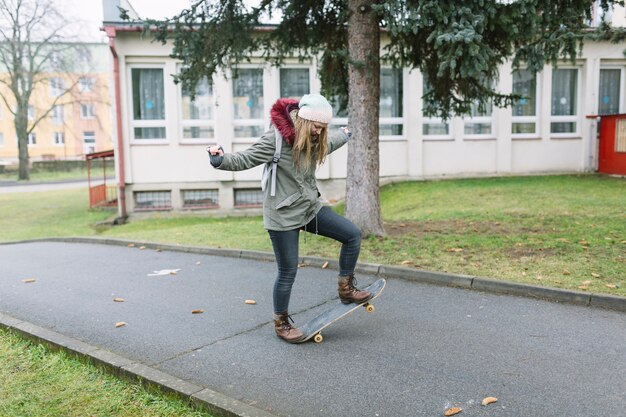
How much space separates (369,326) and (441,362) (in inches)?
41.9

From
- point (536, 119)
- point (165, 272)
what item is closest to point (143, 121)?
point (165, 272)

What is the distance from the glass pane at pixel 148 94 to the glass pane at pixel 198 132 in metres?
0.93

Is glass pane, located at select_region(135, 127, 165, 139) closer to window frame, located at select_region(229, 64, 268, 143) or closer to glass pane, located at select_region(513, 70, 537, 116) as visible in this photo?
window frame, located at select_region(229, 64, 268, 143)

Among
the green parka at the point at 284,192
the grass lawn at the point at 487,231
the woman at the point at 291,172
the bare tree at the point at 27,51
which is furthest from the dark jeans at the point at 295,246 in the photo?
the bare tree at the point at 27,51

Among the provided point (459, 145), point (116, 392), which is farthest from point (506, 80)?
point (116, 392)

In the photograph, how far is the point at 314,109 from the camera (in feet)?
15.4

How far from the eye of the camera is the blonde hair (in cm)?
471

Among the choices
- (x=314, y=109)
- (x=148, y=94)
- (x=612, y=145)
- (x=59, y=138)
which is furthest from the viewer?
(x=59, y=138)

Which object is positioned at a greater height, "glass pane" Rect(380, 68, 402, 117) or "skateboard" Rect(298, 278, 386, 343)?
"glass pane" Rect(380, 68, 402, 117)

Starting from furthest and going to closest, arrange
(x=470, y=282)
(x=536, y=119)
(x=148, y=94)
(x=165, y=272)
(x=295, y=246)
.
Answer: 1. (x=536, y=119)
2. (x=148, y=94)
3. (x=165, y=272)
4. (x=470, y=282)
5. (x=295, y=246)

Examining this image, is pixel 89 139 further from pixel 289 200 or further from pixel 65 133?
pixel 289 200

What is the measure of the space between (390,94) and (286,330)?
15562 mm

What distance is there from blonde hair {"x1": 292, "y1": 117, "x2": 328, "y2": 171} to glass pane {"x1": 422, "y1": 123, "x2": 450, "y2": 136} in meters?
15.0

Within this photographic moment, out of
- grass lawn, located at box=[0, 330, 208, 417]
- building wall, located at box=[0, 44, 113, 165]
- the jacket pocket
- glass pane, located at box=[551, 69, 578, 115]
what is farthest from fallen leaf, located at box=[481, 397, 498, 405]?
building wall, located at box=[0, 44, 113, 165]
